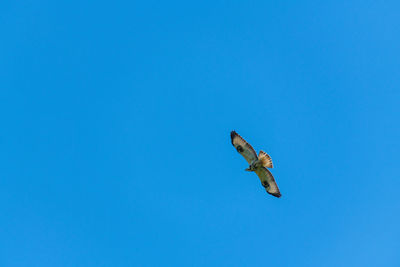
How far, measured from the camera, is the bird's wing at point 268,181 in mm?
36150

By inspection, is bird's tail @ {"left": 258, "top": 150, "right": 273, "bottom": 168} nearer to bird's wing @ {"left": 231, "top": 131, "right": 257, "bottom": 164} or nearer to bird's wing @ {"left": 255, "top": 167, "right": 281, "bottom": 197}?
bird's wing @ {"left": 231, "top": 131, "right": 257, "bottom": 164}

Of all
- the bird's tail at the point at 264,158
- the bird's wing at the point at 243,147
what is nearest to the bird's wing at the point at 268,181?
the bird's tail at the point at 264,158

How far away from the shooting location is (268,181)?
36969mm

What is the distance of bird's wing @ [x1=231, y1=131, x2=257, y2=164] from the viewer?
3455 cm

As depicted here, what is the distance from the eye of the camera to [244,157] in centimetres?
3566

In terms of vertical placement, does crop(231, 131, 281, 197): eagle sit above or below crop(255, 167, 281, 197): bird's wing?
above

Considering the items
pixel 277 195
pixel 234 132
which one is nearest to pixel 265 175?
pixel 277 195

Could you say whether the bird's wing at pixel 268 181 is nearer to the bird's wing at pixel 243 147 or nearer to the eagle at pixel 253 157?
the eagle at pixel 253 157

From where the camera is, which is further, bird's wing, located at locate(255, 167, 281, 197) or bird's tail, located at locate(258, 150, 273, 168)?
bird's wing, located at locate(255, 167, 281, 197)

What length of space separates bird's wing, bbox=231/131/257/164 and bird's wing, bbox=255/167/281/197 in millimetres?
1609

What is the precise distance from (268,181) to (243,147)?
4358 mm

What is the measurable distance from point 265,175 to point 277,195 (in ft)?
6.91

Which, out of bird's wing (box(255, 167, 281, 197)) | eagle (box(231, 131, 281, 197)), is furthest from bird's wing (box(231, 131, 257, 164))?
bird's wing (box(255, 167, 281, 197))

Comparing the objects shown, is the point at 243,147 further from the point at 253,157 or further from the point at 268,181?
the point at 268,181
